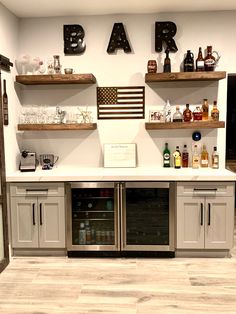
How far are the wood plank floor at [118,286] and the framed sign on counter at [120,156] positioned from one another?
1.08 meters

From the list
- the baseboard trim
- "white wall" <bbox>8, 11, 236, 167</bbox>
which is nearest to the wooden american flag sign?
"white wall" <bbox>8, 11, 236, 167</bbox>

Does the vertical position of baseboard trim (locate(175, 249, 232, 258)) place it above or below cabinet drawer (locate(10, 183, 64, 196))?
below

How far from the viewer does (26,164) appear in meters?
3.96

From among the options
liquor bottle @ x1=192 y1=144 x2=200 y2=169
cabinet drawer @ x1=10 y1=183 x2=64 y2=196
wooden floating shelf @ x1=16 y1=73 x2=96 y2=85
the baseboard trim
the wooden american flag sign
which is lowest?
the baseboard trim

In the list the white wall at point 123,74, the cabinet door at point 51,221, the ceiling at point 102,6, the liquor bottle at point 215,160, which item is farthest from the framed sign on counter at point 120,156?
the ceiling at point 102,6

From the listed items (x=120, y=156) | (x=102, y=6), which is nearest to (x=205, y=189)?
(x=120, y=156)

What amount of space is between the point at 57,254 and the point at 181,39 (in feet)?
9.18

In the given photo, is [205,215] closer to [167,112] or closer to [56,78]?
[167,112]

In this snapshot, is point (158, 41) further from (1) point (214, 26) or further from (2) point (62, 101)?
(2) point (62, 101)

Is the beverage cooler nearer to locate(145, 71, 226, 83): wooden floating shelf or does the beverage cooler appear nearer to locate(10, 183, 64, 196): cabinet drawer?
locate(10, 183, 64, 196): cabinet drawer

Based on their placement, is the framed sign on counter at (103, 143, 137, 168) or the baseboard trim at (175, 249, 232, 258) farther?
the framed sign on counter at (103, 143, 137, 168)

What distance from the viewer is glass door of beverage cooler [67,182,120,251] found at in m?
3.64

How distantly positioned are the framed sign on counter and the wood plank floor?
3.54ft

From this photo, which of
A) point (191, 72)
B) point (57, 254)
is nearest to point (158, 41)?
point (191, 72)
